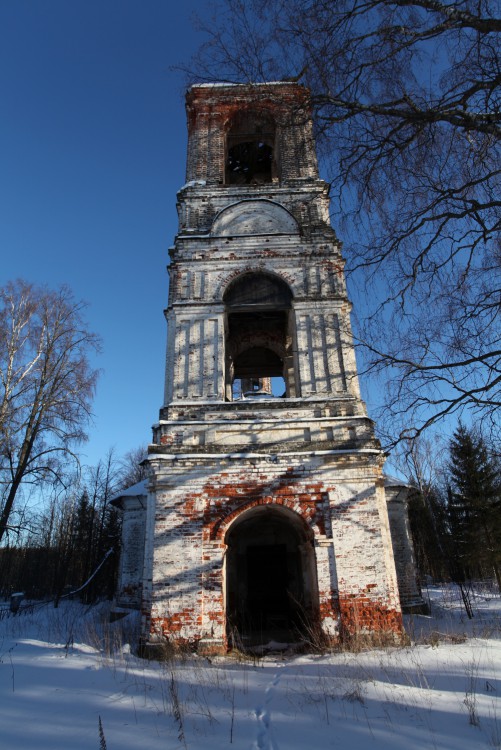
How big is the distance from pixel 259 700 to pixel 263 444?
14.0ft

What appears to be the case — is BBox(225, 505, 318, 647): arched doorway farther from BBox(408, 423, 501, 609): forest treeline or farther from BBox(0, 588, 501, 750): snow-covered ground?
BBox(408, 423, 501, 609): forest treeline

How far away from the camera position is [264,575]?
390 inches

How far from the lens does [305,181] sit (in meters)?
11.7

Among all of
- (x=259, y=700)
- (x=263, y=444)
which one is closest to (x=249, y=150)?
(x=263, y=444)

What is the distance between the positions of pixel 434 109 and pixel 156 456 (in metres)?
6.48

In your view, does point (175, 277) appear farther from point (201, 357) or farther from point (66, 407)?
point (66, 407)

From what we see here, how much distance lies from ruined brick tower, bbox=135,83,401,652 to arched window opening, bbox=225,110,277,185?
1372mm

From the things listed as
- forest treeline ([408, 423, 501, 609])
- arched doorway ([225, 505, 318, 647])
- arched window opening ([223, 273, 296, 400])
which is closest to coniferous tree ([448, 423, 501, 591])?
forest treeline ([408, 423, 501, 609])

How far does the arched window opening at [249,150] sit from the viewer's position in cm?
1339

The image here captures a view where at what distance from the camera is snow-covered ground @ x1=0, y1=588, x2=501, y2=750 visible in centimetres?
355

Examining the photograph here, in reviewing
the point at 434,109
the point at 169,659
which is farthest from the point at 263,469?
the point at 434,109

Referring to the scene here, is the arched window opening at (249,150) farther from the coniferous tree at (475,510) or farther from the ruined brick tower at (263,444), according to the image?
the coniferous tree at (475,510)

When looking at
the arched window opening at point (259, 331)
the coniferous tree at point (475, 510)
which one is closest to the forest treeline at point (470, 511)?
the coniferous tree at point (475, 510)

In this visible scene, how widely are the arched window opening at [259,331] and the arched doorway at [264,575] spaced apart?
2909mm
